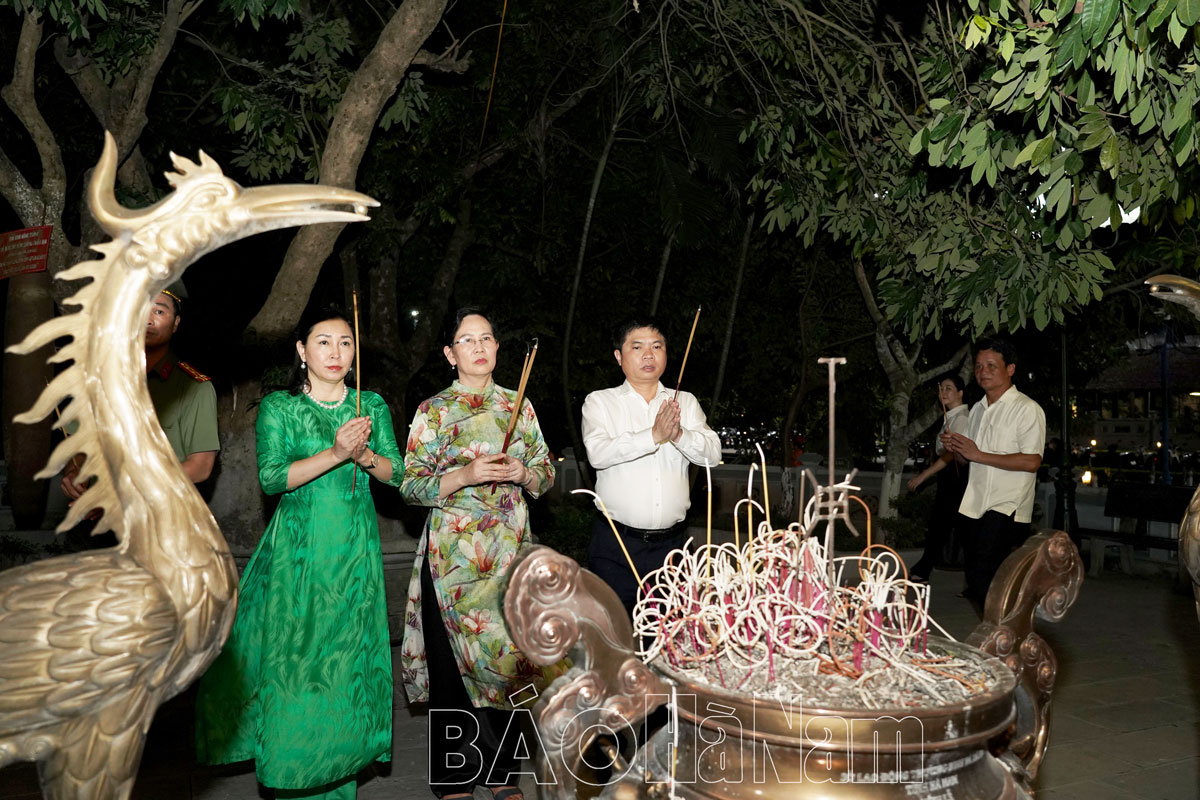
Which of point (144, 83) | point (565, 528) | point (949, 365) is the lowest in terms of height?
point (565, 528)

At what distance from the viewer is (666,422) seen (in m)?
3.20

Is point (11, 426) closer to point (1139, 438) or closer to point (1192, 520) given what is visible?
point (1192, 520)

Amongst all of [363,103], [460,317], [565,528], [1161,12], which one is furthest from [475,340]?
[565,528]

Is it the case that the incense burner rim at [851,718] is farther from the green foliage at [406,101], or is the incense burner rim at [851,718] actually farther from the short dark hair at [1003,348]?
the green foliage at [406,101]

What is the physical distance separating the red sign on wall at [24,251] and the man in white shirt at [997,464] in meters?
4.97

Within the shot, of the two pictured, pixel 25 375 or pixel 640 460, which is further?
pixel 25 375

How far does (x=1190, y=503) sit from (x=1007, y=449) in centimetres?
213

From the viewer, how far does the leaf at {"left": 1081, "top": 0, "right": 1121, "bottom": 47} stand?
8.14 ft

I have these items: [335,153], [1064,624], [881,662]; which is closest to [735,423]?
[1064,624]

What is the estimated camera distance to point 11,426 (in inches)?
314

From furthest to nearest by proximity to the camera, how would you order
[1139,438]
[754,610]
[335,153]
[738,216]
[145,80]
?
[1139,438] < [738,216] < [145,80] < [335,153] < [754,610]

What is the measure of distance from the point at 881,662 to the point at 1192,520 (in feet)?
4.23

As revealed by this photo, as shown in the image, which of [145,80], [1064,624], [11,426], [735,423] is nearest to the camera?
[145,80]

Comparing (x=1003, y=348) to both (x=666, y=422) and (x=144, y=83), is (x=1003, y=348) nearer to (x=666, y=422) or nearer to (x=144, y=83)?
(x=666, y=422)
